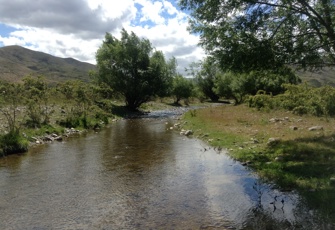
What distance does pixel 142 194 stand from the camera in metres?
11.8

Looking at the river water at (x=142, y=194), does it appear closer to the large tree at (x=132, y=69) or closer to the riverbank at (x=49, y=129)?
the riverbank at (x=49, y=129)

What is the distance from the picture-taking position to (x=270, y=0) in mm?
16328

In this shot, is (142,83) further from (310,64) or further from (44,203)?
(44,203)

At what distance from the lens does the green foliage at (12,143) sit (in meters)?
19.9

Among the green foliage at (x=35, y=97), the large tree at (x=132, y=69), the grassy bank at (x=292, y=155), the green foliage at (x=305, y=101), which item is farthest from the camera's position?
the large tree at (x=132, y=69)

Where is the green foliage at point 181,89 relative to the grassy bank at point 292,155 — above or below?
above

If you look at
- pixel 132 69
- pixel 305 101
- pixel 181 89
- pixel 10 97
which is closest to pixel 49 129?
pixel 10 97

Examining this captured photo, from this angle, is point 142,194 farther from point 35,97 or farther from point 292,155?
point 35,97

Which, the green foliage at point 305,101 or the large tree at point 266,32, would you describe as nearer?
the large tree at point 266,32

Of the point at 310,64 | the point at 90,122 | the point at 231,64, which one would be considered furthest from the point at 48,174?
the point at 90,122

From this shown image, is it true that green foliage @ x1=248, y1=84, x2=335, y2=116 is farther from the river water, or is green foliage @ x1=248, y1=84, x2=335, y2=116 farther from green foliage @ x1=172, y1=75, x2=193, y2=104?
green foliage @ x1=172, y1=75, x2=193, y2=104

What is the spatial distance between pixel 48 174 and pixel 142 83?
42.8 m

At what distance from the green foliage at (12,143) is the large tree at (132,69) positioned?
120 feet

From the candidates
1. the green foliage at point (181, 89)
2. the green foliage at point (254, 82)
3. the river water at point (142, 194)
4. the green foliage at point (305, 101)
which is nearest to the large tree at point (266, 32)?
the green foliage at point (254, 82)
